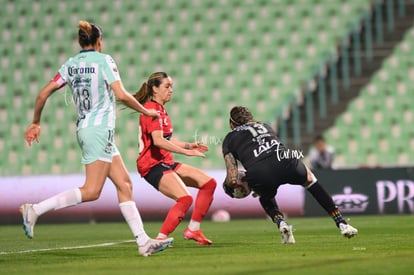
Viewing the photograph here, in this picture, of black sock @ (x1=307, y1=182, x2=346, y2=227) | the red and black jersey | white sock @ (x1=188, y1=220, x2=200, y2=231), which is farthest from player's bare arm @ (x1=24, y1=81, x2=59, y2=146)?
black sock @ (x1=307, y1=182, x2=346, y2=227)

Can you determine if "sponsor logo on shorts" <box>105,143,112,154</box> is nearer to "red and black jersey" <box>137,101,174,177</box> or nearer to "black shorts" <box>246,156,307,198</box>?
"red and black jersey" <box>137,101,174,177</box>

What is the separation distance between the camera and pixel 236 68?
21531mm

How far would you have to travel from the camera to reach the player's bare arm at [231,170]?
905cm

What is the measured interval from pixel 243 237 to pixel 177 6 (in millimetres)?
12922

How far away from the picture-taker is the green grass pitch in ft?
21.1

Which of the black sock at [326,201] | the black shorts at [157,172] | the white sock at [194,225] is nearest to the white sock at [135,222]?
the black shorts at [157,172]

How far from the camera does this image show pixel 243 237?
35.9 feet

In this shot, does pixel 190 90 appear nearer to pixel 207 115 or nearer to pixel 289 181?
pixel 207 115

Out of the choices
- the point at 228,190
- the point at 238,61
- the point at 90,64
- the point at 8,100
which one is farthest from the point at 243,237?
the point at 8,100

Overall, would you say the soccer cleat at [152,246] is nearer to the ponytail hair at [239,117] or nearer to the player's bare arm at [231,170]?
the player's bare arm at [231,170]

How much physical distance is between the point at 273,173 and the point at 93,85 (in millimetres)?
2310

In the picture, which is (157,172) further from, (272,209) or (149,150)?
(272,209)

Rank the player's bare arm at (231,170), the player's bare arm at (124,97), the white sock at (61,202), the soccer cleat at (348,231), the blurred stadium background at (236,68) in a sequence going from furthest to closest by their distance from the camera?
the blurred stadium background at (236,68) → the player's bare arm at (231,170) → the soccer cleat at (348,231) → the white sock at (61,202) → the player's bare arm at (124,97)

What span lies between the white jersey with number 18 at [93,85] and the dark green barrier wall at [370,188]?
9479 millimetres
